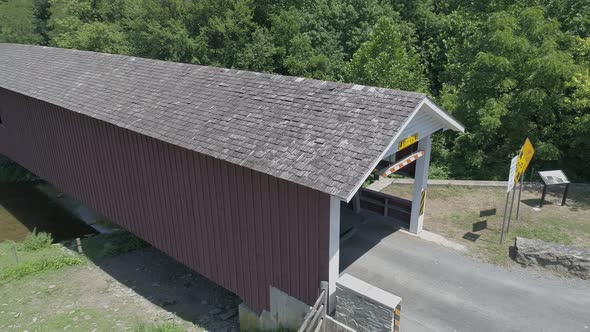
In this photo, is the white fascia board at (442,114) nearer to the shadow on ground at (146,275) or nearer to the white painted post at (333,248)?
the white painted post at (333,248)

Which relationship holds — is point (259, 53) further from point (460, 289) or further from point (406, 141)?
point (460, 289)

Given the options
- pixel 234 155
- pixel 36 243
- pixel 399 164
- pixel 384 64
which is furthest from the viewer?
pixel 384 64

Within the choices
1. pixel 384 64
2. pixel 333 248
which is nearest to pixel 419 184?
pixel 333 248

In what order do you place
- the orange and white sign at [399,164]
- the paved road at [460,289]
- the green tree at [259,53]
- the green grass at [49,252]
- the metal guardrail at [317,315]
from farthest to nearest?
the green tree at [259,53], the green grass at [49,252], the orange and white sign at [399,164], the paved road at [460,289], the metal guardrail at [317,315]

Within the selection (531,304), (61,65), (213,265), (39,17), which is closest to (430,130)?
(531,304)

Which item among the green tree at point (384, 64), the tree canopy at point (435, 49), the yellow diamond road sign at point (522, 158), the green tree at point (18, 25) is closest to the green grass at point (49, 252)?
the green tree at point (384, 64)

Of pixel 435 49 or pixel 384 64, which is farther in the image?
pixel 435 49
